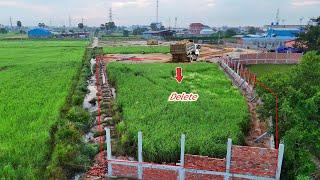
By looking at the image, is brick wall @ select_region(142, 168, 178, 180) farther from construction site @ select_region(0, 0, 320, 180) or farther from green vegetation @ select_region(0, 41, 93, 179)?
green vegetation @ select_region(0, 41, 93, 179)

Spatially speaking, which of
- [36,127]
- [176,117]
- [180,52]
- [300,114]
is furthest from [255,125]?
[180,52]

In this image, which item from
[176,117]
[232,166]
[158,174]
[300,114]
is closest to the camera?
[232,166]

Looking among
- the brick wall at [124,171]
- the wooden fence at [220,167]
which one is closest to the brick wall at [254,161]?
the wooden fence at [220,167]

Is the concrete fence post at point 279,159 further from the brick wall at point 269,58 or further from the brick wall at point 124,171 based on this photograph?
the brick wall at point 269,58

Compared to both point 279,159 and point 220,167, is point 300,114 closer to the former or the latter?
point 279,159

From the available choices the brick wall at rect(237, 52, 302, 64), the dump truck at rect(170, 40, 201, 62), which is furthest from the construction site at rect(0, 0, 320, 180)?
the dump truck at rect(170, 40, 201, 62)

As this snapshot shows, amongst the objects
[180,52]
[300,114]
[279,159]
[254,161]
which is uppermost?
[300,114]

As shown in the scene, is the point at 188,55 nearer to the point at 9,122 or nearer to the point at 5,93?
the point at 5,93
